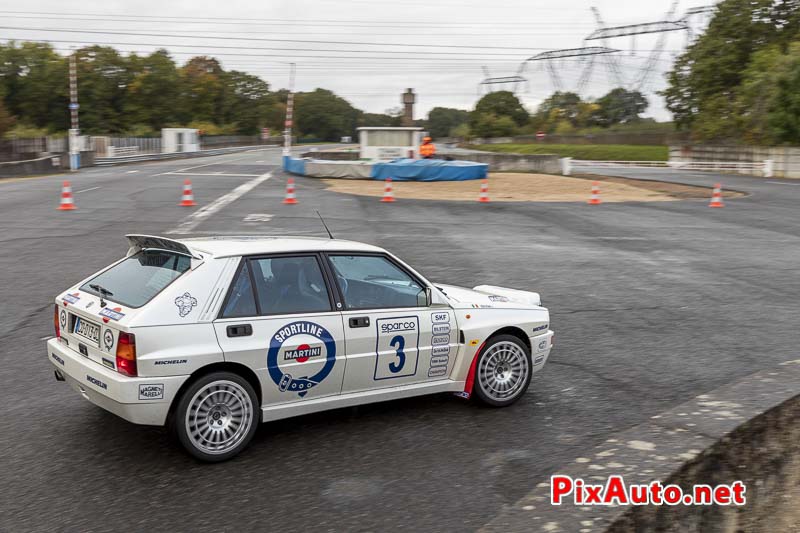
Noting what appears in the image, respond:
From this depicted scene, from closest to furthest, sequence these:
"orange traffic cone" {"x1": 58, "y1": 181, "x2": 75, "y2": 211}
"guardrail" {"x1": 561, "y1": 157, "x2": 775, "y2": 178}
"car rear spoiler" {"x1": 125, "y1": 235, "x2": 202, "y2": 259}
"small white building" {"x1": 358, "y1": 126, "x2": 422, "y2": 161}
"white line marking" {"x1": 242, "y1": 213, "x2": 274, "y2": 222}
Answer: "car rear spoiler" {"x1": 125, "y1": 235, "x2": 202, "y2": 259} < "white line marking" {"x1": 242, "y1": 213, "x2": 274, "y2": 222} < "orange traffic cone" {"x1": 58, "y1": 181, "x2": 75, "y2": 211} < "small white building" {"x1": 358, "y1": 126, "x2": 422, "y2": 161} < "guardrail" {"x1": 561, "y1": 157, "x2": 775, "y2": 178}

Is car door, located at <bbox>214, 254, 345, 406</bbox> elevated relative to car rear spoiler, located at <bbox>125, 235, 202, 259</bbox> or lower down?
lower down

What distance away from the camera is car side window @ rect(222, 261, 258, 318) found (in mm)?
5227

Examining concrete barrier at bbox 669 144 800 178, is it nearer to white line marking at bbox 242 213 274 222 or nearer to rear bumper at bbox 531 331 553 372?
white line marking at bbox 242 213 274 222

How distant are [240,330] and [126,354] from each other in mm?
A: 726

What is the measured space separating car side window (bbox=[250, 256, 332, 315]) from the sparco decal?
13 centimetres

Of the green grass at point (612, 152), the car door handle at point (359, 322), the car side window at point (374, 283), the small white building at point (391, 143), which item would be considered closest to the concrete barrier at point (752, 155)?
the green grass at point (612, 152)

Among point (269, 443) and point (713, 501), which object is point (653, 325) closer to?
point (713, 501)

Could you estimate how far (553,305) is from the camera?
10.5 metres

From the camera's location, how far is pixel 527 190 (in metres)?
31.1

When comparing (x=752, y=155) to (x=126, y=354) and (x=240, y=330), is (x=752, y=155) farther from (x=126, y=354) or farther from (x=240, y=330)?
(x=126, y=354)

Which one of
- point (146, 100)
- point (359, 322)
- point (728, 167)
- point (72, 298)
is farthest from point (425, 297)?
point (146, 100)

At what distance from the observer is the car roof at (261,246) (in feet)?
17.9

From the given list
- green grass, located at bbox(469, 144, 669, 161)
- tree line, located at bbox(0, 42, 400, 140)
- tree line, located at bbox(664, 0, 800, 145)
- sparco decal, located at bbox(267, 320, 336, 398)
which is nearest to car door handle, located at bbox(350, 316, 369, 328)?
sparco decal, located at bbox(267, 320, 336, 398)

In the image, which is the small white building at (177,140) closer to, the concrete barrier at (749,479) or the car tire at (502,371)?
the car tire at (502,371)
